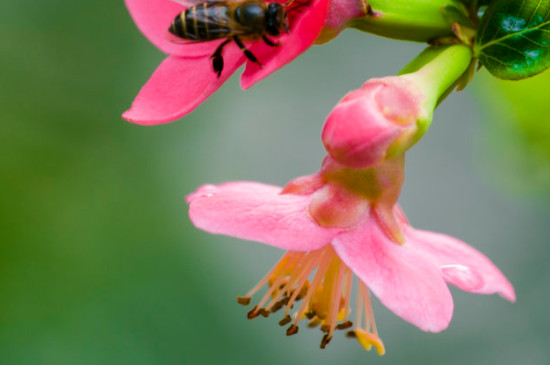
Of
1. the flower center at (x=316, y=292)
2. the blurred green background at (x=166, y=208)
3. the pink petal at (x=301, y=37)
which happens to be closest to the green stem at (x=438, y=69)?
the pink petal at (x=301, y=37)

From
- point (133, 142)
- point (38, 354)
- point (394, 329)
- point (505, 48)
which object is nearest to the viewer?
point (505, 48)

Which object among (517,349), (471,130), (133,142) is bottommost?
(517,349)

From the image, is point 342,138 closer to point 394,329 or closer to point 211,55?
point 211,55

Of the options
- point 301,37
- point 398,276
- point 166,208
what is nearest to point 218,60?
point 301,37

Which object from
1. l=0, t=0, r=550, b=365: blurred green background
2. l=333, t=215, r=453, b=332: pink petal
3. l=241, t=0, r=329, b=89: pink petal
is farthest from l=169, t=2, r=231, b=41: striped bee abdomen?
l=0, t=0, r=550, b=365: blurred green background

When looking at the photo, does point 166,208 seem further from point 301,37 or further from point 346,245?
point 301,37

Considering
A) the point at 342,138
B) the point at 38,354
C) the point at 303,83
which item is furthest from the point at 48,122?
the point at 342,138
